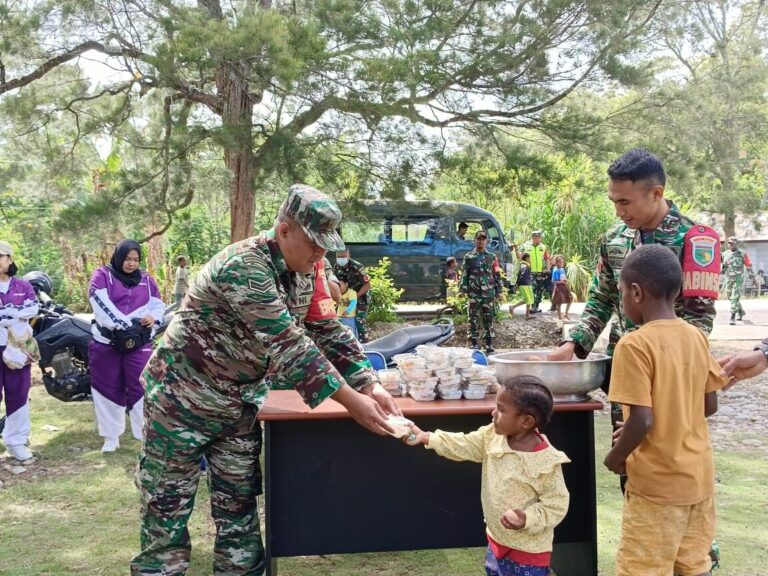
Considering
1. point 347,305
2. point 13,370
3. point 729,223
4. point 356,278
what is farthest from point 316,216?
point 729,223

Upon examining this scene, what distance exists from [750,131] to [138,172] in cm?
2065

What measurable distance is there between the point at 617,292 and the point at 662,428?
3.01 ft

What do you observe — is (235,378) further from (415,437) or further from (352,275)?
(352,275)

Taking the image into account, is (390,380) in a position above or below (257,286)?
below

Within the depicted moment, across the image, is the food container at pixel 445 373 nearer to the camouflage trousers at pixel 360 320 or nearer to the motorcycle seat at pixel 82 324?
the motorcycle seat at pixel 82 324

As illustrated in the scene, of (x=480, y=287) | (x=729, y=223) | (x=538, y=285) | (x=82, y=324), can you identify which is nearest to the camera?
(x=82, y=324)

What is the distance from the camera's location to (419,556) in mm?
3914

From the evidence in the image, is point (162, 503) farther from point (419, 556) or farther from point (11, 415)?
point (11, 415)

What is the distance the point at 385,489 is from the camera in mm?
3281

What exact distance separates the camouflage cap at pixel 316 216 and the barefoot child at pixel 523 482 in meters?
0.83

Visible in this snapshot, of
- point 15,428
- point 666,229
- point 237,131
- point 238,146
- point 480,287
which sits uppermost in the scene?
point 237,131

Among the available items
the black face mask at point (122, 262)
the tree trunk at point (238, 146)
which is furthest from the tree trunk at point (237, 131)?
the black face mask at point (122, 262)

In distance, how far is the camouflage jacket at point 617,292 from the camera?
9.25 feet

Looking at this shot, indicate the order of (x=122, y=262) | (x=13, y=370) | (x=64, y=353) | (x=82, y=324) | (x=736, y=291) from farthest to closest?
(x=736, y=291) → (x=82, y=324) → (x=64, y=353) → (x=122, y=262) → (x=13, y=370)
